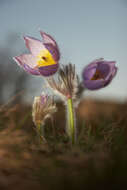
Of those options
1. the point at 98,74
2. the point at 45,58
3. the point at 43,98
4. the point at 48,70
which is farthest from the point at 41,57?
the point at 98,74

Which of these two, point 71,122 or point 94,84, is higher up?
point 94,84

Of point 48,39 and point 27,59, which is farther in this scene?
point 27,59

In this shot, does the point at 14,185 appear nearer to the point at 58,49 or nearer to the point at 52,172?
the point at 52,172

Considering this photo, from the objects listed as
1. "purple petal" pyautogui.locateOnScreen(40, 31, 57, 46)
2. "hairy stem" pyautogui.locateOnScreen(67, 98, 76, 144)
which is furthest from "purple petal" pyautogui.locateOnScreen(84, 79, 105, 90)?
"purple petal" pyautogui.locateOnScreen(40, 31, 57, 46)

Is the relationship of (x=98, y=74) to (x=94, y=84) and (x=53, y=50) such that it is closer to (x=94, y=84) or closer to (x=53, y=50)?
(x=94, y=84)

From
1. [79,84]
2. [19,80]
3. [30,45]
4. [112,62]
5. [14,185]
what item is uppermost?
[30,45]

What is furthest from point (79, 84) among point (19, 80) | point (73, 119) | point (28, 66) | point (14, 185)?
point (19, 80)
